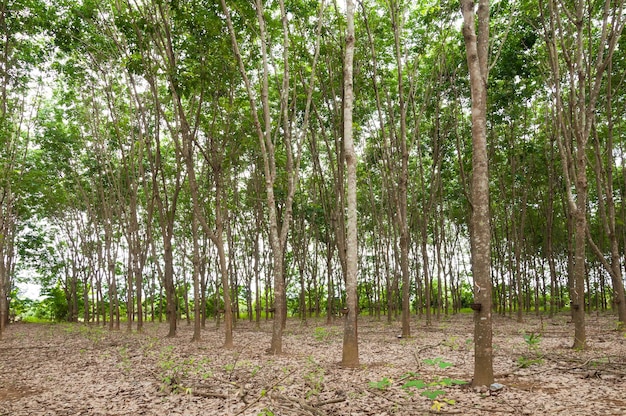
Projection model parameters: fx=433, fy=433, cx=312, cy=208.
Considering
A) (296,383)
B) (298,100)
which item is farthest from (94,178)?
(296,383)

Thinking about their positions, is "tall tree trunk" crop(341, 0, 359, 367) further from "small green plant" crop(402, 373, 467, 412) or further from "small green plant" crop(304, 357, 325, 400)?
"small green plant" crop(402, 373, 467, 412)

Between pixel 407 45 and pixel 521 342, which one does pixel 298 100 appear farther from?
pixel 521 342

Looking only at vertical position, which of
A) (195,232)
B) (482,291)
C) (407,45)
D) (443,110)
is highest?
(407,45)

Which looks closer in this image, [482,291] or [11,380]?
[482,291]

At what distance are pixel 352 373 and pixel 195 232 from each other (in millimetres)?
10173

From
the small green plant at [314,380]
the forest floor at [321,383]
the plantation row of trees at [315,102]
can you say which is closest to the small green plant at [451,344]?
the forest floor at [321,383]

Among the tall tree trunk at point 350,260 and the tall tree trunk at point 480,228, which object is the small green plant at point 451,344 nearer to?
the tall tree trunk at point 350,260

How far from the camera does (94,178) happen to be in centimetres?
2291

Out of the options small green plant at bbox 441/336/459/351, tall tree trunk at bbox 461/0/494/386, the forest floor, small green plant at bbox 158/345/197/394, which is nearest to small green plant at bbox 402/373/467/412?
the forest floor

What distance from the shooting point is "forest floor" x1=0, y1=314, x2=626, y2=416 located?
557 cm

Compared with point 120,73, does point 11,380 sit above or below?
below

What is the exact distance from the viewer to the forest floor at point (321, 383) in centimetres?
557

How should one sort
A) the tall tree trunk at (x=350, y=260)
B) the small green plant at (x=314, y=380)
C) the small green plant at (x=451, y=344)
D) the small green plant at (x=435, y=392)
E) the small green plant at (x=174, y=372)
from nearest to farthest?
the small green plant at (x=435, y=392) < the small green plant at (x=314, y=380) < the small green plant at (x=174, y=372) < the tall tree trunk at (x=350, y=260) < the small green plant at (x=451, y=344)

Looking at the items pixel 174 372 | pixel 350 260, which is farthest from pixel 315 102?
pixel 174 372
